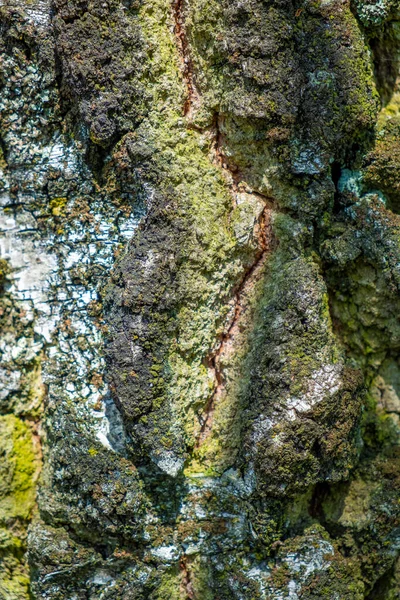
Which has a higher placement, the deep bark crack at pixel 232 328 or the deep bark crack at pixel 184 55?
the deep bark crack at pixel 184 55

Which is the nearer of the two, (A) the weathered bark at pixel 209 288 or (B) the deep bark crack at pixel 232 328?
(A) the weathered bark at pixel 209 288

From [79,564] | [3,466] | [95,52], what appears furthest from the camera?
[3,466]

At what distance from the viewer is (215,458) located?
168cm

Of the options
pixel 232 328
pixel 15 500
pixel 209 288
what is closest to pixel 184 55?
pixel 209 288

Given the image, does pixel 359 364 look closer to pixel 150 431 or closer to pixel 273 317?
pixel 273 317

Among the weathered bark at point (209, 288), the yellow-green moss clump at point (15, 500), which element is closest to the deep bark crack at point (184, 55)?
the weathered bark at point (209, 288)

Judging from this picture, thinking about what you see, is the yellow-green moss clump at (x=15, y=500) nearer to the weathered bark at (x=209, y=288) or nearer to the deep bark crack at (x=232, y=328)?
the weathered bark at (x=209, y=288)

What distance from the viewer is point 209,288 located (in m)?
1.63

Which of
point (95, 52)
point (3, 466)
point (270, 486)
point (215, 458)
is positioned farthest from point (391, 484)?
point (95, 52)

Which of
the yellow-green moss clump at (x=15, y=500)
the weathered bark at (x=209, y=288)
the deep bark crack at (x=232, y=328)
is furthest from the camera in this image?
the yellow-green moss clump at (x=15, y=500)

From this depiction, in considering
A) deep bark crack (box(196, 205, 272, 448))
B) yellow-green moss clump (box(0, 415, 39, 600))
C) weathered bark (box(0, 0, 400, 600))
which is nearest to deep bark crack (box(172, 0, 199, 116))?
weathered bark (box(0, 0, 400, 600))

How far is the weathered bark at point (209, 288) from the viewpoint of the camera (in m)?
1.54

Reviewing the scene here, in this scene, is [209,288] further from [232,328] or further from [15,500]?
[15,500]

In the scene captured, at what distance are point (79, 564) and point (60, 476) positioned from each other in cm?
24
